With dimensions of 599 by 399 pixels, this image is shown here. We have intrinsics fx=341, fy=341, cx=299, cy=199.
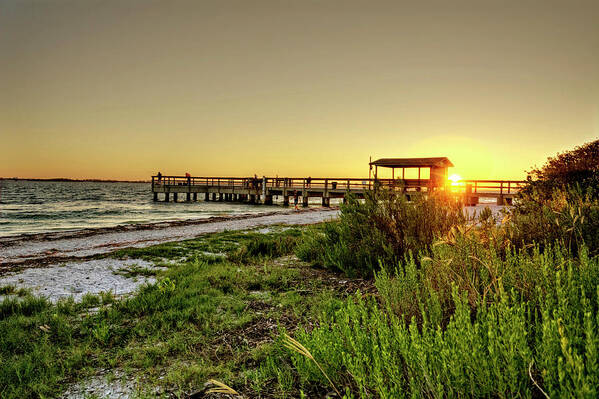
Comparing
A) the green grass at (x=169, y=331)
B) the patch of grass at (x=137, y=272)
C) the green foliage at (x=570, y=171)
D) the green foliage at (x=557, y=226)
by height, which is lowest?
the patch of grass at (x=137, y=272)

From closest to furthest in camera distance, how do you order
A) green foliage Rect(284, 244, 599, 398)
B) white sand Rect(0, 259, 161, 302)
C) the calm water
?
1. green foliage Rect(284, 244, 599, 398)
2. white sand Rect(0, 259, 161, 302)
3. the calm water

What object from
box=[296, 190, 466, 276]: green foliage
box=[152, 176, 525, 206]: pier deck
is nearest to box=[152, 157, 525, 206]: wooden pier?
box=[152, 176, 525, 206]: pier deck

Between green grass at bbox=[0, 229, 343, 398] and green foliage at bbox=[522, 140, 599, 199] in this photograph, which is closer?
green grass at bbox=[0, 229, 343, 398]

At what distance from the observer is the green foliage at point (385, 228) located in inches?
201

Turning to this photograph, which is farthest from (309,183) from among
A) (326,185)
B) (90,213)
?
(90,213)

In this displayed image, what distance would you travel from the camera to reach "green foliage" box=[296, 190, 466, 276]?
511 cm

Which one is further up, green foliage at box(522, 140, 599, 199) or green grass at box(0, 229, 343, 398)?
green foliage at box(522, 140, 599, 199)

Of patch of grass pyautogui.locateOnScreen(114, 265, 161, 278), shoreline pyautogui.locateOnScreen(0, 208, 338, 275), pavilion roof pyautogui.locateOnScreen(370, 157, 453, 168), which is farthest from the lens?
pavilion roof pyautogui.locateOnScreen(370, 157, 453, 168)

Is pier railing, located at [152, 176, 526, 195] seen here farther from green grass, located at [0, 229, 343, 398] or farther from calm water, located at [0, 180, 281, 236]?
green grass, located at [0, 229, 343, 398]

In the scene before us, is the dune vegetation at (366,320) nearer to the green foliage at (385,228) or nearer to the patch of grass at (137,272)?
the green foliage at (385,228)

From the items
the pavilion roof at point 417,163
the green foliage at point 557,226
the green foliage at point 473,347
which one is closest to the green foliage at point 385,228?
the green foliage at point 557,226

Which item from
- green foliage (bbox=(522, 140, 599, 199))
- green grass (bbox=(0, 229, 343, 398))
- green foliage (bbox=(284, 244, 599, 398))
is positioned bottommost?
green grass (bbox=(0, 229, 343, 398))

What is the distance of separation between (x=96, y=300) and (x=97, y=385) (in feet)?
8.15

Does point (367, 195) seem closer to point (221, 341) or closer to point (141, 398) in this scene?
point (221, 341)
